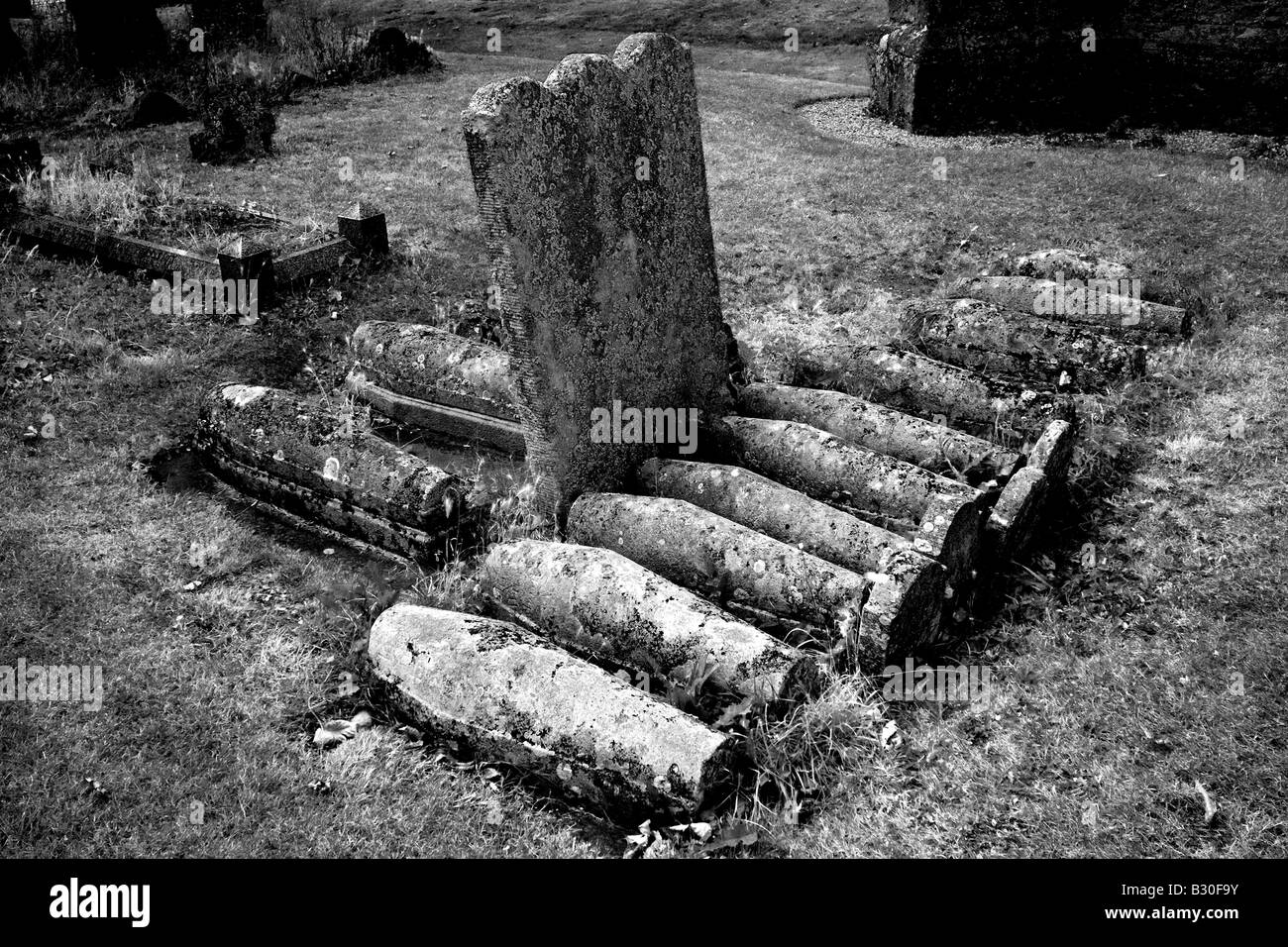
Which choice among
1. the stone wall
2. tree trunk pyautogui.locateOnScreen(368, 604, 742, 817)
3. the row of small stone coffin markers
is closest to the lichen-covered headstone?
the row of small stone coffin markers

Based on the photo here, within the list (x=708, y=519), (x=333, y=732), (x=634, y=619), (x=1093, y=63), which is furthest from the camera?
(x=1093, y=63)

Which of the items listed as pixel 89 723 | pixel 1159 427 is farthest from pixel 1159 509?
pixel 89 723

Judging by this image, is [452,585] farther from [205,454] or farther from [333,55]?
[333,55]

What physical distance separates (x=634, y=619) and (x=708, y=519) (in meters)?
0.92

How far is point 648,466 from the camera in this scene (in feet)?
22.1

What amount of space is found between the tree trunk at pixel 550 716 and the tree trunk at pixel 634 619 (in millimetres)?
268

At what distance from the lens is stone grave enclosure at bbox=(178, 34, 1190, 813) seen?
4980mm

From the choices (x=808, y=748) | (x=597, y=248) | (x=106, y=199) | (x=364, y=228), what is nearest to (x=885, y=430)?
(x=597, y=248)

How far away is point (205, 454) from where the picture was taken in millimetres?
7508

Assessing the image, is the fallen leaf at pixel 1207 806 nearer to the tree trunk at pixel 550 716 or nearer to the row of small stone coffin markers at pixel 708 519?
the row of small stone coffin markers at pixel 708 519

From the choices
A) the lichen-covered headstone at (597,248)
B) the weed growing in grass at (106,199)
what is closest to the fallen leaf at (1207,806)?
the lichen-covered headstone at (597,248)

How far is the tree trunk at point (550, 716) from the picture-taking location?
449 cm

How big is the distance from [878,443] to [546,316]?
250 centimetres

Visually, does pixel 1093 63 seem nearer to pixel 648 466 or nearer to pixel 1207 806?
pixel 648 466
